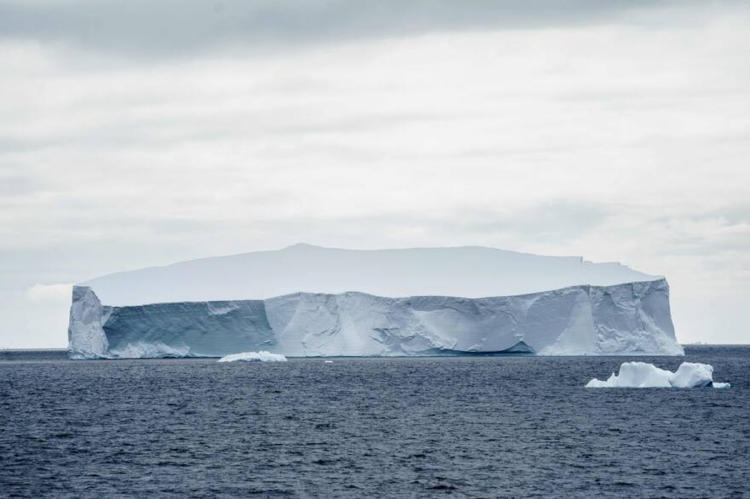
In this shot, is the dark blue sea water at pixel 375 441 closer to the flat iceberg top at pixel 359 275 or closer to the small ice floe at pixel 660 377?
the small ice floe at pixel 660 377

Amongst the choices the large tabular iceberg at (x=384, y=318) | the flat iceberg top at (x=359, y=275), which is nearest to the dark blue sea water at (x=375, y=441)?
the large tabular iceberg at (x=384, y=318)

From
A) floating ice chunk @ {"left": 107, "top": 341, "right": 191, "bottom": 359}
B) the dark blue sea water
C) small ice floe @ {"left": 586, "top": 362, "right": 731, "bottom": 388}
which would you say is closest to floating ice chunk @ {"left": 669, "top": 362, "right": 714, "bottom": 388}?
small ice floe @ {"left": 586, "top": 362, "right": 731, "bottom": 388}

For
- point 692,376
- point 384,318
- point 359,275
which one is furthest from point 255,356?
point 692,376

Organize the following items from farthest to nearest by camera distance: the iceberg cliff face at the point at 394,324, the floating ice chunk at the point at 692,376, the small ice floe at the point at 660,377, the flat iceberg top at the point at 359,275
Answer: the flat iceberg top at the point at 359,275, the iceberg cliff face at the point at 394,324, the small ice floe at the point at 660,377, the floating ice chunk at the point at 692,376

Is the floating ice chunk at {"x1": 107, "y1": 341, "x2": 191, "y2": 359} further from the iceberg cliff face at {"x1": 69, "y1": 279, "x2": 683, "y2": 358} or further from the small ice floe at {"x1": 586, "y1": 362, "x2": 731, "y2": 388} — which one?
the small ice floe at {"x1": 586, "y1": 362, "x2": 731, "y2": 388}

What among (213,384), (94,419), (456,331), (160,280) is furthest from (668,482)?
(160,280)

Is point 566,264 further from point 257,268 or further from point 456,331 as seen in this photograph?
point 257,268
